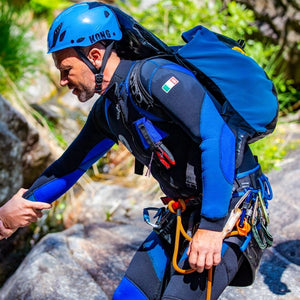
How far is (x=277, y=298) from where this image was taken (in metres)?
2.68

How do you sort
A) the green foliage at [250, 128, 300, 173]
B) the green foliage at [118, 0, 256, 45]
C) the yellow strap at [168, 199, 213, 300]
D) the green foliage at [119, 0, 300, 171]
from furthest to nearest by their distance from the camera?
1. the green foliage at [118, 0, 256, 45]
2. the green foliage at [119, 0, 300, 171]
3. the green foliage at [250, 128, 300, 173]
4. the yellow strap at [168, 199, 213, 300]

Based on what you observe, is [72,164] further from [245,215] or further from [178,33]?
[178,33]

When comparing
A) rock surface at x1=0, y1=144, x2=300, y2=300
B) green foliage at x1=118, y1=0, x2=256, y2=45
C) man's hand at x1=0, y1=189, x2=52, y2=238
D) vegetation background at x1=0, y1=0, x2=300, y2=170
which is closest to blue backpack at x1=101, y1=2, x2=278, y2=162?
man's hand at x1=0, y1=189, x2=52, y2=238

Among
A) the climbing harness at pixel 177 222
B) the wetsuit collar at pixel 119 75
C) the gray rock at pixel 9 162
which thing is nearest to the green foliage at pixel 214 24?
the gray rock at pixel 9 162

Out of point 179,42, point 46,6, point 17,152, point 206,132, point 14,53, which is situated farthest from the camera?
point 46,6

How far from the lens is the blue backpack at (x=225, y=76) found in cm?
171

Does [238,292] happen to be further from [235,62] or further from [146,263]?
[235,62]

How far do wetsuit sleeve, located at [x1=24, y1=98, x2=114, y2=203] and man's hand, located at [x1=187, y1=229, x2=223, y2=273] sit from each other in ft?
2.52

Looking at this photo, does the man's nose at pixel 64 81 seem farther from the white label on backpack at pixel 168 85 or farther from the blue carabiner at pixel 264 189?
the blue carabiner at pixel 264 189

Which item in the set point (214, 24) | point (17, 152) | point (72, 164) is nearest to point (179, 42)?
point (214, 24)

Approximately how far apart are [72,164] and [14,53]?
4.54m

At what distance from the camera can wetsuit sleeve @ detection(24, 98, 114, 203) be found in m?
2.16

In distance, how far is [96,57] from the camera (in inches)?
73.5

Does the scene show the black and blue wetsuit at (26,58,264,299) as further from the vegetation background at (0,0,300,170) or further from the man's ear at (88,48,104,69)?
the vegetation background at (0,0,300,170)
